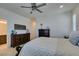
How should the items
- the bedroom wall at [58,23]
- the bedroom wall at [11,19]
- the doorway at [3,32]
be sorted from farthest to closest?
1. the bedroom wall at [58,23]
2. the bedroom wall at [11,19]
3. the doorway at [3,32]

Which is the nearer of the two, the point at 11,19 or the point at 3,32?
the point at 3,32

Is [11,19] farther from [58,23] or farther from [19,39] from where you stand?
[58,23]

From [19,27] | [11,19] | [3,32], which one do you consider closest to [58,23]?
[19,27]

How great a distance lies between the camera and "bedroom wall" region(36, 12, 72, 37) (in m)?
2.85

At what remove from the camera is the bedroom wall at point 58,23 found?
2.85 meters

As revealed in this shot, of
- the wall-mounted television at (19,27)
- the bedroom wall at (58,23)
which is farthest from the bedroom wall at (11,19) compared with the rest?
the bedroom wall at (58,23)

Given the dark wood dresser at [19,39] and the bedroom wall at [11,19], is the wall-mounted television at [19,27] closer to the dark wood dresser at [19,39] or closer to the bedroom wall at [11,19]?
the bedroom wall at [11,19]

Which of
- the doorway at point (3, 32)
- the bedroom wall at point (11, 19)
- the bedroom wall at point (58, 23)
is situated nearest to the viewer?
the doorway at point (3, 32)

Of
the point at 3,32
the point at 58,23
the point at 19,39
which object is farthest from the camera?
the point at 58,23

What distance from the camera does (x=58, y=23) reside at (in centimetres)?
311

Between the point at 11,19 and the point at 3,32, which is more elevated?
the point at 11,19

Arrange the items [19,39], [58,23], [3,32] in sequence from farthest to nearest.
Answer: [58,23], [19,39], [3,32]

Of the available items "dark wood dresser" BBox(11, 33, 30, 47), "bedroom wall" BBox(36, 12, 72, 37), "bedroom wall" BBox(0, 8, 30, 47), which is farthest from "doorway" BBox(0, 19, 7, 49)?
"bedroom wall" BBox(36, 12, 72, 37)

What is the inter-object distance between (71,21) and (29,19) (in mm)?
1129
